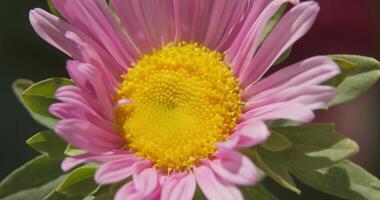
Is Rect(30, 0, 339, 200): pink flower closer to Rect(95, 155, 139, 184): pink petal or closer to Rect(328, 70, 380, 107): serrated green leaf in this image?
Rect(95, 155, 139, 184): pink petal

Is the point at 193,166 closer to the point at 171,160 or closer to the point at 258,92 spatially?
the point at 171,160

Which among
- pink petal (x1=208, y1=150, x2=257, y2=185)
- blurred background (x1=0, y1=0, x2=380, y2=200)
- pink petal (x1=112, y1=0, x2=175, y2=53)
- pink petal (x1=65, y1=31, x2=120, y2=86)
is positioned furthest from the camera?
blurred background (x1=0, y1=0, x2=380, y2=200)

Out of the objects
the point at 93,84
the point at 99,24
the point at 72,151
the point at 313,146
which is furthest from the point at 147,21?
the point at 313,146

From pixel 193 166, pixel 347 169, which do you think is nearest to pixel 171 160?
pixel 193 166

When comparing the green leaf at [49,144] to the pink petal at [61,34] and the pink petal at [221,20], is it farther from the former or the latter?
the pink petal at [221,20]

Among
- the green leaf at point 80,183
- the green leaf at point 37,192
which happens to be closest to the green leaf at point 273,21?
the green leaf at point 80,183

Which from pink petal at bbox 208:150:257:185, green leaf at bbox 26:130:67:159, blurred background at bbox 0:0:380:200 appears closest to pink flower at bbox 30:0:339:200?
pink petal at bbox 208:150:257:185
